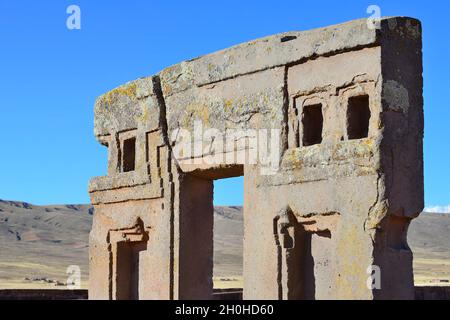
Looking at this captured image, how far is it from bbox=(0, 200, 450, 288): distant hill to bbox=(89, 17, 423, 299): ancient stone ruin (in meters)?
24.2

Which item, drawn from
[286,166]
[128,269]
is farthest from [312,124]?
[128,269]

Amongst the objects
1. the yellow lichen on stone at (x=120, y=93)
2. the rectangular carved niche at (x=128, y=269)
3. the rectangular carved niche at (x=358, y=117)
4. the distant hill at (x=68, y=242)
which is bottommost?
the rectangular carved niche at (x=128, y=269)

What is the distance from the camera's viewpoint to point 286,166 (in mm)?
8266

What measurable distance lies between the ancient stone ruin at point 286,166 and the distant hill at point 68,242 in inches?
953

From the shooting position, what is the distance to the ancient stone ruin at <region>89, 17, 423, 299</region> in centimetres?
755

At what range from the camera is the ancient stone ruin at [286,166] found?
7547mm

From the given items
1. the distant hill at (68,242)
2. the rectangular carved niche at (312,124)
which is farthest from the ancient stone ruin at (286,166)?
the distant hill at (68,242)

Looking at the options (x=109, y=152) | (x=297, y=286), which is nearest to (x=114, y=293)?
(x=109, y=152)

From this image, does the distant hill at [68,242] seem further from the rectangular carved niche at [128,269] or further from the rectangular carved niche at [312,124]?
the rectangular carved niche at [312,124]

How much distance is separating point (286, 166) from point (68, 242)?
5322 centimetres

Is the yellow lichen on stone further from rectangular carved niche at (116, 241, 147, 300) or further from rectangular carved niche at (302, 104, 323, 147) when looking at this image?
rectangular carved niche at (302, 104, 323, 147)

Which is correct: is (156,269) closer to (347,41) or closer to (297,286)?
(297,286)

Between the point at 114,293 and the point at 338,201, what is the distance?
12.8 ft

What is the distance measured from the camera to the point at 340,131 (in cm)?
785
